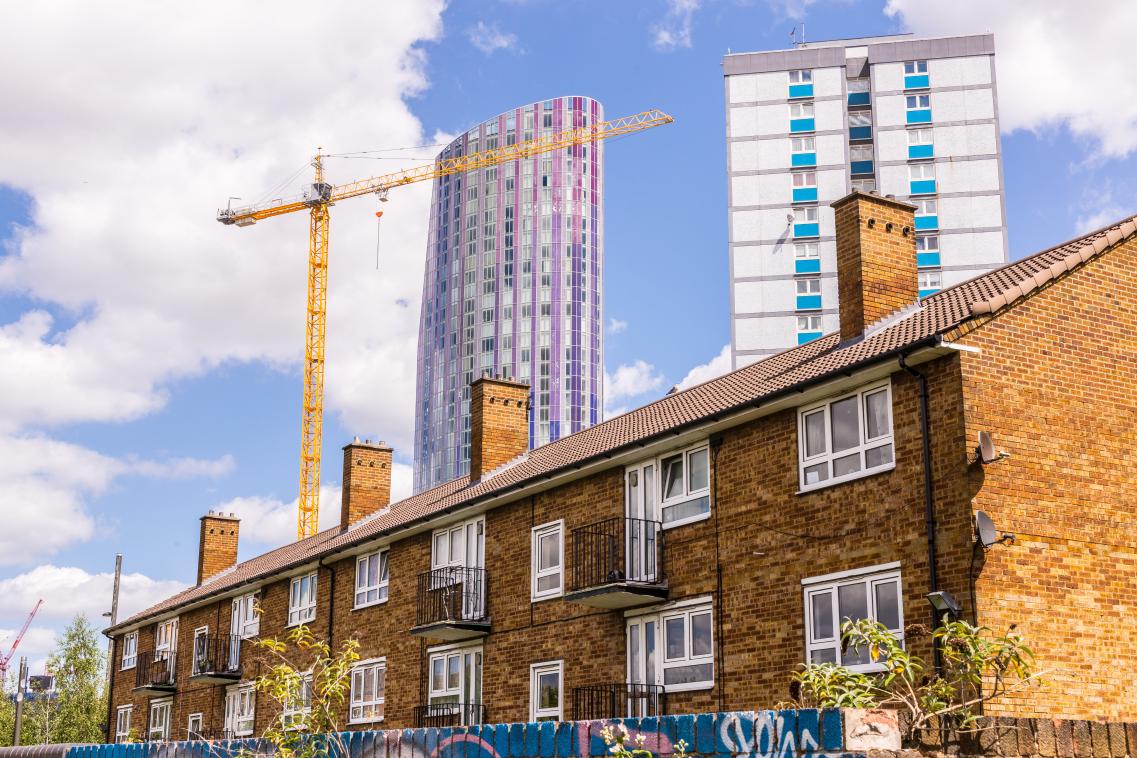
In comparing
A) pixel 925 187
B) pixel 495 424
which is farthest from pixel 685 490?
pixel 925 187

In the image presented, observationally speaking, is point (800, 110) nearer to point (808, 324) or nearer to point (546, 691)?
point (808, 324)

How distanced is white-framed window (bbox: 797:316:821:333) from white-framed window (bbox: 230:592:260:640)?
43.2 meters

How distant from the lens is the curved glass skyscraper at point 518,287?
13700cm

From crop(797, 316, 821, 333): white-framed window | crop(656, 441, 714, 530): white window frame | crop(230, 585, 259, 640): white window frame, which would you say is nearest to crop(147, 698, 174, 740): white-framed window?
crop(230, 585, 259, 640): white window frame

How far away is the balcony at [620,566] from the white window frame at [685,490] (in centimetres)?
30

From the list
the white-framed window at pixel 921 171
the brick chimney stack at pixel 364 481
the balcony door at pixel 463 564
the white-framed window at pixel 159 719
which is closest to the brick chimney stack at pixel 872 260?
the balcony door at pixel 463 564

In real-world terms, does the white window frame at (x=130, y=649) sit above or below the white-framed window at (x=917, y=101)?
below

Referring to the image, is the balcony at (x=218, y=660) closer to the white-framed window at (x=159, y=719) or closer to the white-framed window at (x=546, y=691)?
the white-framed window at (x=159, y=719)

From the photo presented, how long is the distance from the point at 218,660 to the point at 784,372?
2042 centimetres

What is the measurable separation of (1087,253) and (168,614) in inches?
1171

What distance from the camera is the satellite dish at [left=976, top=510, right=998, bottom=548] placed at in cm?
1371

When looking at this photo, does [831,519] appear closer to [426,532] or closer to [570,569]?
[570,569]

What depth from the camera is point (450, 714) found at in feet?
76.4

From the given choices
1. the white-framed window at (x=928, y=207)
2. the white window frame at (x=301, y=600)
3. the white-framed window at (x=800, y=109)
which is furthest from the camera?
the white-framed window at (x=800, y=109)
